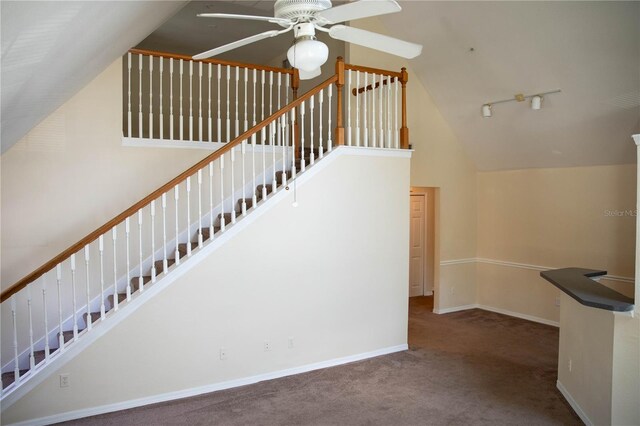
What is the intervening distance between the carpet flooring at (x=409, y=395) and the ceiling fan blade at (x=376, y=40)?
2.76 m

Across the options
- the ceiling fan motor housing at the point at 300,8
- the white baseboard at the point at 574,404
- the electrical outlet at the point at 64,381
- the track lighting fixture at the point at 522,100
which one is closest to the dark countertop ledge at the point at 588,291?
the white baseboard at the point at 574,404

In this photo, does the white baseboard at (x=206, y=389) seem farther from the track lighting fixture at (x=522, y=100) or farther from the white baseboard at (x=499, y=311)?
the track lighting fixture at (x=522, y=100)

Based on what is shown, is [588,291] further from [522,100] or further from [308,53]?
[522,100]

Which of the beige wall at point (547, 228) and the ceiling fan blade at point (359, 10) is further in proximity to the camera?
the beige wall at point (547, 228)

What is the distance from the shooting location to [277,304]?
15.0 feet

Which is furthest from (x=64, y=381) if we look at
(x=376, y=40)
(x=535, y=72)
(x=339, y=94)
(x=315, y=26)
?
(x=535, y=72)

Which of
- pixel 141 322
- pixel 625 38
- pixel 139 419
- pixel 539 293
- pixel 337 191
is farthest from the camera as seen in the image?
pixel 539 293

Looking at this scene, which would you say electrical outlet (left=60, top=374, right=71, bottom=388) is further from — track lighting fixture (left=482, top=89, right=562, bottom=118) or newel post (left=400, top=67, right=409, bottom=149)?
track lighting fixture (left=482, top=89, right=562, bottom=118)

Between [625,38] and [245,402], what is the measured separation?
4808 millimetres

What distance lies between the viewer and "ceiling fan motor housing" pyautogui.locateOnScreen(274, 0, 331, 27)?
2580 mm

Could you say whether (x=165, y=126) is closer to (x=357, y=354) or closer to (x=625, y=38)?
(x=357, y=354)

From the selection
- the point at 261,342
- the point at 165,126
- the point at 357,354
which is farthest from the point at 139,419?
the point at 165,126

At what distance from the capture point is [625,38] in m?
4.39

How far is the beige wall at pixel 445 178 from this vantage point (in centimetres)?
682
